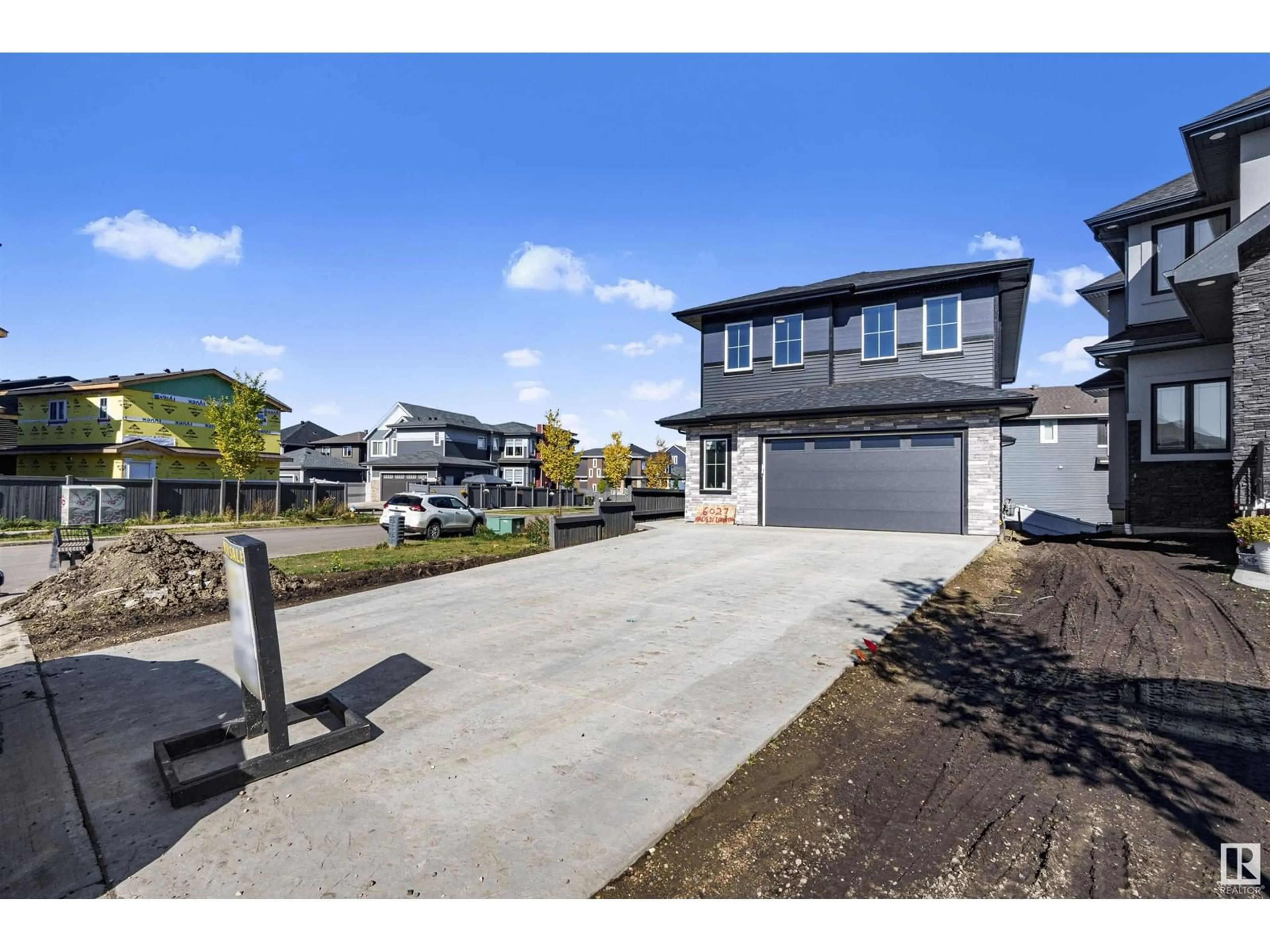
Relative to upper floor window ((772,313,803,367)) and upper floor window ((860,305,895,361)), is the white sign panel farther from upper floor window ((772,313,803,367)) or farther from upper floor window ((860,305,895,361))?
upper floor window ((860,305,895,361))

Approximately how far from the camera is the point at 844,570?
10.7 meters

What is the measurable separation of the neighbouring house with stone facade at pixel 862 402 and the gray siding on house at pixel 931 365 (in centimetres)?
3

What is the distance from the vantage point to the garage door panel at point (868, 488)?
15852mm

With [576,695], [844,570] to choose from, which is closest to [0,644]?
[576,695]

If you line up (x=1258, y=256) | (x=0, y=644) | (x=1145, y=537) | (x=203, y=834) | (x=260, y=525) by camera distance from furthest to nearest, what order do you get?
(x=260, y=525) → (x=1145, y=537) → (x=1258, y=256) → (x=0, y=644) → (x=203, y=834)

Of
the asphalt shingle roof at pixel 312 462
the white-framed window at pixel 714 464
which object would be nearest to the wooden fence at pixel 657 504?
the white-framed window at pixel 714 464

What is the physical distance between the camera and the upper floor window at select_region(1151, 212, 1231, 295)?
14836 millimetres

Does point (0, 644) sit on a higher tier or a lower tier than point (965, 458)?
lower

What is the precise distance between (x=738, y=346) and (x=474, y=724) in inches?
718

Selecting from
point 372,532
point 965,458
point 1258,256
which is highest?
point 1258,256

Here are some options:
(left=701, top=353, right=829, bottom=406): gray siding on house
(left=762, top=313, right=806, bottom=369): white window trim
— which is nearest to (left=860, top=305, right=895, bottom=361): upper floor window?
(left=701, top=353, right=829, bottom=406): gray siding on house

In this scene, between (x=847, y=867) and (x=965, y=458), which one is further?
A: (x=965, y=458)
